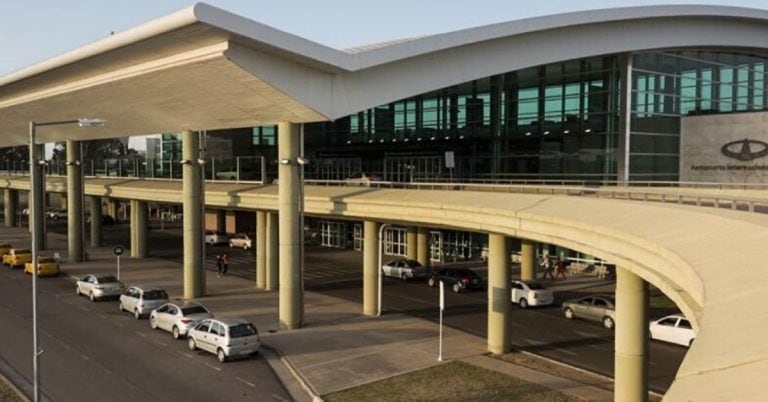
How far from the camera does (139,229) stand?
5597 cm

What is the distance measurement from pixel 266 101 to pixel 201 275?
1336 cm

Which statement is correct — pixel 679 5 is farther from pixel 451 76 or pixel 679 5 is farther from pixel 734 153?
pixel 451 76

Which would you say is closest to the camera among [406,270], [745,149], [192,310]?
[192,310]

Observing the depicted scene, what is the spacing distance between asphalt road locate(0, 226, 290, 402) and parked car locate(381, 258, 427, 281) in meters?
18.1

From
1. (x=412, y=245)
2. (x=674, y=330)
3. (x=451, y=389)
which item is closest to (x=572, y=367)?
(x=451, y=389)

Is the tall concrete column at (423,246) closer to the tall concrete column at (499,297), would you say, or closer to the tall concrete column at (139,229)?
the tall concrete column at (139,229)

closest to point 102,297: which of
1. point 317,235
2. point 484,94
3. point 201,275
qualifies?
point 201,275

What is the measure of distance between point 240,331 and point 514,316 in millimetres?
14344

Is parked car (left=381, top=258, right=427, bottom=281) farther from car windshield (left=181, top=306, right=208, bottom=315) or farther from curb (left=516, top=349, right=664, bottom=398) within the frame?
curb (left=516, top=349, right=664, bottom=398)

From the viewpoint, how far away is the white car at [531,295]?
35.0m

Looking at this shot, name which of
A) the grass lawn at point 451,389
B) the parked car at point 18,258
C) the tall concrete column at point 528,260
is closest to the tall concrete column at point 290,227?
the grass lawn at point 451,389

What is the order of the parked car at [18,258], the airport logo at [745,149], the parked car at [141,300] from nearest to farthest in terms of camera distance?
1. the parked car at [141,300]
2. the airport logo at [745,149]
3. the parked car at [18,258]

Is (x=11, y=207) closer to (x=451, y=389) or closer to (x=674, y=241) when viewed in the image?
(x=451, y=389)

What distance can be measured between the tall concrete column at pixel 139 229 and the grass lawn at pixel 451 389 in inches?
1540
